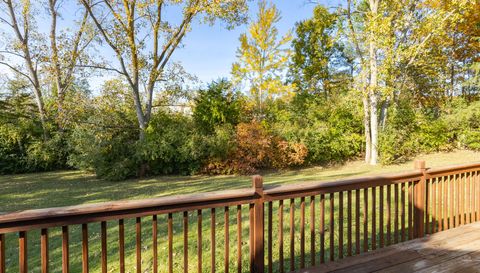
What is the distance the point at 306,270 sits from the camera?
2.39 meters

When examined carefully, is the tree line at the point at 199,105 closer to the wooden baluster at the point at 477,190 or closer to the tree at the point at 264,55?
the tree at the point at 264,55

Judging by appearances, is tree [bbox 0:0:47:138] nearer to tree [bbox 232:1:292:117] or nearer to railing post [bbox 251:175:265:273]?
tree [bbox 232:1:292:117]

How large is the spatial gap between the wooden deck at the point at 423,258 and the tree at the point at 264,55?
16093 millimetres

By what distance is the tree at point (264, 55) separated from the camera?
18875 mm

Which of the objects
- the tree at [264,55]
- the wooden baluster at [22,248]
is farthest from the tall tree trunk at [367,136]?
the wooden baluster at [22,248]

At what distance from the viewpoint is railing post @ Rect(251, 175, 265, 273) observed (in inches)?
86.9

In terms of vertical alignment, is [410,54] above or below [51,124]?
above

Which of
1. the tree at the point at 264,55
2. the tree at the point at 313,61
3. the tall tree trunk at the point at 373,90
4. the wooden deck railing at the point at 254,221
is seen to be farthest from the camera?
the tree at the point at 264,55

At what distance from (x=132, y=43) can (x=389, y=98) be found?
10.5 metres

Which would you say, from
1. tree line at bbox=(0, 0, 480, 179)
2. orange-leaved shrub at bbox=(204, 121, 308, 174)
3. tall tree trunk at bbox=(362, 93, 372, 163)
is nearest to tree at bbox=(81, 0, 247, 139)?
tree line at bbox=(0, 0, 480, 179)

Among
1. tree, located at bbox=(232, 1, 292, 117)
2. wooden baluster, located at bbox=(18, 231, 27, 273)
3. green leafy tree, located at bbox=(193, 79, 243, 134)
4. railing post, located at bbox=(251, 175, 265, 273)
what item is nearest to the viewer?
wooden baluster, located at bbox=(18, 231, 27, 273)

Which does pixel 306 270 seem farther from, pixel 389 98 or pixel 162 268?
pixel 389 98

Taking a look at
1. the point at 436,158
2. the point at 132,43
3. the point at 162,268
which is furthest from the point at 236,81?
the point at 162,268

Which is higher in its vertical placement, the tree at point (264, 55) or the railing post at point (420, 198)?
the tree at point (264, 55)
